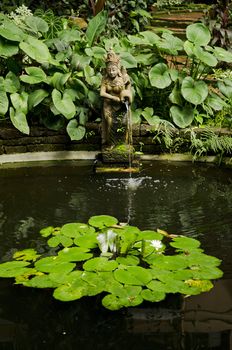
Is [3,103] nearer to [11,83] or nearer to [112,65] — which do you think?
[11,83]

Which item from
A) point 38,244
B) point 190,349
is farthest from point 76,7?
point 190,349

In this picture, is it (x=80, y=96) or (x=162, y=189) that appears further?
(x=80, y=96)

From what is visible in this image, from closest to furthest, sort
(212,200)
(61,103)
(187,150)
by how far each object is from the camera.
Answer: (212,200)
(61,103)
(187,150)

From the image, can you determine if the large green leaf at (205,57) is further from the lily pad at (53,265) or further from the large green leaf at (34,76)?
the lily pad at (53,265)

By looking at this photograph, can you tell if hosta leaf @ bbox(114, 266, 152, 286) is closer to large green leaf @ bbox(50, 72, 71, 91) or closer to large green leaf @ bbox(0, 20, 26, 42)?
large green leaf @ bbox(50, 72, 71, 91)

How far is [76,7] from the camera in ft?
37.1

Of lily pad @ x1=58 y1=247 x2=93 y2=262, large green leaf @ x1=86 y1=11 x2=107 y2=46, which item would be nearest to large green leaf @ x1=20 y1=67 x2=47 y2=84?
large green leaf @ x1=86 y1=11 x2=107 y2=46

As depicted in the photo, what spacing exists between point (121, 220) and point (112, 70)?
2022 millimetres

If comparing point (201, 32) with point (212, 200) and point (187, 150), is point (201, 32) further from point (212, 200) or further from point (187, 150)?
point (212, 200)

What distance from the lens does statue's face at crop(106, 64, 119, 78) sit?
5.72m

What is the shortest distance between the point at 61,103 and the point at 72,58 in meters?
0.81

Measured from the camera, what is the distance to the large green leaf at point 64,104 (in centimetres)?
610

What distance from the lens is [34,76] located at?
6316 mm

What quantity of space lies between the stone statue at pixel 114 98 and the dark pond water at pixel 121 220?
0.53m
